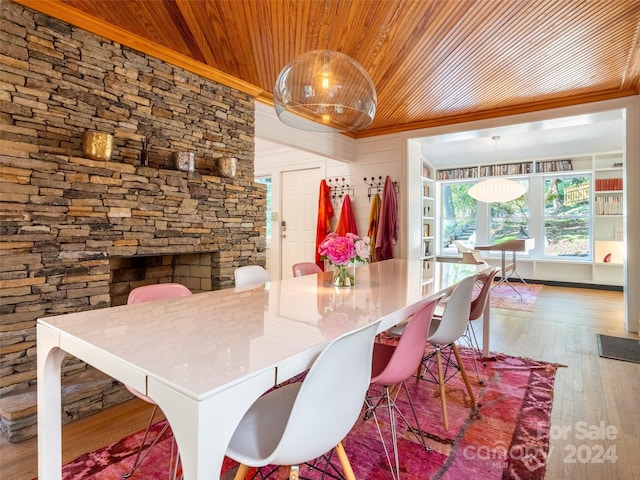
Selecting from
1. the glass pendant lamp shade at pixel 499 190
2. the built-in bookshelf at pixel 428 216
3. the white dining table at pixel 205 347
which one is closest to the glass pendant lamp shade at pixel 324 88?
the white dining table at pixel 205 347

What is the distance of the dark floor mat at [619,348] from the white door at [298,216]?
3.75 meters

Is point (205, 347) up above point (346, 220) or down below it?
below

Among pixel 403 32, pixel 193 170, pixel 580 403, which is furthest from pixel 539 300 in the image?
pixel 193 170

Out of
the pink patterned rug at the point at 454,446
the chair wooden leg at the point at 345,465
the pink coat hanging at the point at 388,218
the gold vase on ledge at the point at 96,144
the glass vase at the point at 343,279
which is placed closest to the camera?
the chair wooden leg at the point at 345,465

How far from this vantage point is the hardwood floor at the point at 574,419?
5.38 ft

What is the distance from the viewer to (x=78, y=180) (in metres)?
2.21

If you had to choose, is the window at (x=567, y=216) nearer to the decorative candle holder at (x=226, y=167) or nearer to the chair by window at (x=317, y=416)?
the decorative candle holder at (x=226, y=167)

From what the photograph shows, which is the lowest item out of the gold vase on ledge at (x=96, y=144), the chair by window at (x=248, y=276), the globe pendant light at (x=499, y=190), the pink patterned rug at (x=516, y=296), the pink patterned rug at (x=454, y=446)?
the pink patterned rug at (x=454, y=446)

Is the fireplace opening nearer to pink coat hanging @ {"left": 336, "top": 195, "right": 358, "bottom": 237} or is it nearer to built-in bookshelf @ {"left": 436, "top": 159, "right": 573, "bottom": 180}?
pink coat hanging @ {"left": 336, "top": 195, "right": 358, "bottom": 237}

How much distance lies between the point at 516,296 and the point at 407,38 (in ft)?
15.0

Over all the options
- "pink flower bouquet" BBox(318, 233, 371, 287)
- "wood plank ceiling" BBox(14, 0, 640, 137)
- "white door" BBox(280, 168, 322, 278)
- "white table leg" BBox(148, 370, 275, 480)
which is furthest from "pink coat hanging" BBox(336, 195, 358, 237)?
"white table leg" BBox(148, 370, 275, 480)

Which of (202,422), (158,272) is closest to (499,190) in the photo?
(158,272)

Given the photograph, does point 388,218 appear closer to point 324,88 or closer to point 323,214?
point 323,214

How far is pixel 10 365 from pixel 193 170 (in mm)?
1725
